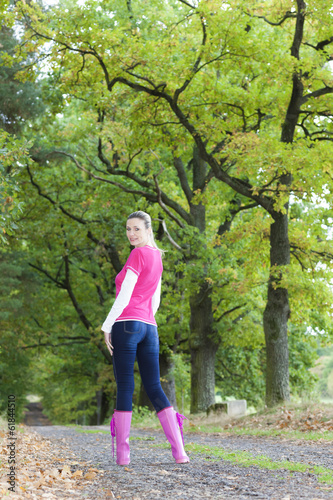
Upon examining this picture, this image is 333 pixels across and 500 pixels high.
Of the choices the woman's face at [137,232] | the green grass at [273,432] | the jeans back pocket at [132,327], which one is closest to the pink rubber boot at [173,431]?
the jeans back pocket at [132,327]

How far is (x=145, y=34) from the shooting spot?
15406 mm

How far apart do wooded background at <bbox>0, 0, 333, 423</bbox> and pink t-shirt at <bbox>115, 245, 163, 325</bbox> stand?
2.45 metres

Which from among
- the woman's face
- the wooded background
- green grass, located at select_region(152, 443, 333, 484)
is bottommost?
green grass, located at select_region(152, 443, 333, 484)

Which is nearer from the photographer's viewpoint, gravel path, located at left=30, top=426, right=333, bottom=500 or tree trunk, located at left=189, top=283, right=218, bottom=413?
gravel path, located at left=30, top=426, right=333, bottom=500

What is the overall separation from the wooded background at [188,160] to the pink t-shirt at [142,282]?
2454mm

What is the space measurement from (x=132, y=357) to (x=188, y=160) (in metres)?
14.3

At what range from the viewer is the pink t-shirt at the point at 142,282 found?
15.8ft

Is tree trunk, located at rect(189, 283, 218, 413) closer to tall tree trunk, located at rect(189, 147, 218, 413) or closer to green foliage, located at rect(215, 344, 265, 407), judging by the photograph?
tall tree trunk, located at rect(189, 147, 218, 413)

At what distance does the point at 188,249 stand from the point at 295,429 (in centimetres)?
691

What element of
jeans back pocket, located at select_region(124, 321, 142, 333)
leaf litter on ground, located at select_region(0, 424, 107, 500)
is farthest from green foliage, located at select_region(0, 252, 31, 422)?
jeans back pocket, located at select_region(124, 321, 142, 333)

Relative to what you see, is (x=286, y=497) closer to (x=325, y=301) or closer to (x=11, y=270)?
(x=325, y=301)

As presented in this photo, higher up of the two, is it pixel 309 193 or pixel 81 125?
pixel 81 125

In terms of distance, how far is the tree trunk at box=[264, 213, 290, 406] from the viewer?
11.6m

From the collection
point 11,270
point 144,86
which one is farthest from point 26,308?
point 144,86
